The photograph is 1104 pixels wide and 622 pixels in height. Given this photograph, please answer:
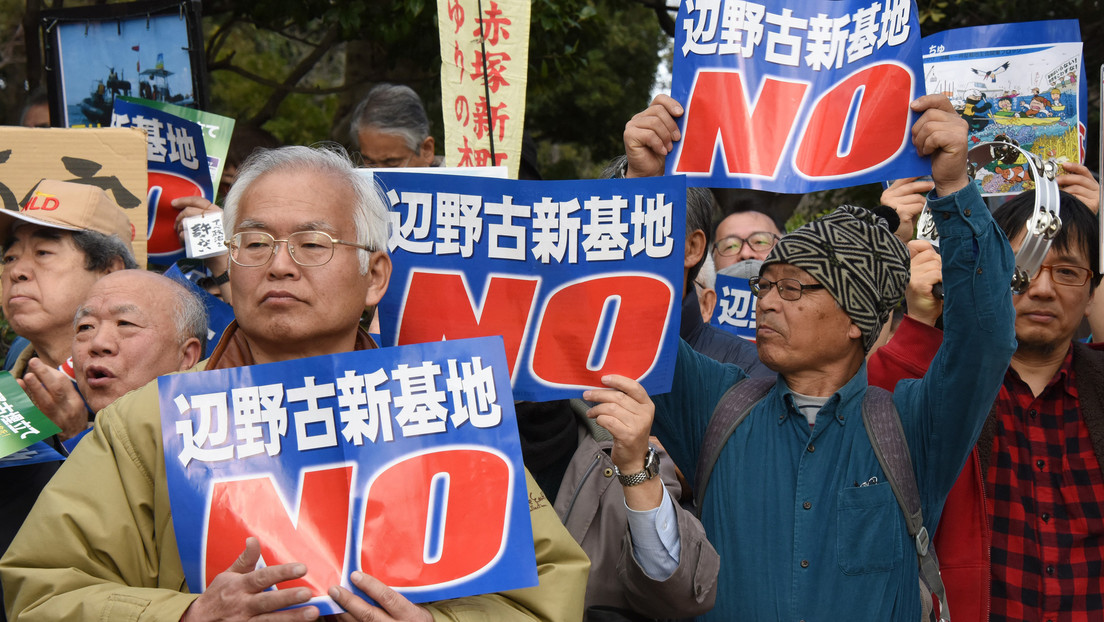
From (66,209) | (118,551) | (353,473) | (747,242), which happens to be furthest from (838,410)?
(66,209)

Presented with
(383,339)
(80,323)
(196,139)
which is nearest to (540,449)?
(383,339)

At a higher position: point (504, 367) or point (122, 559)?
point (504, 367)

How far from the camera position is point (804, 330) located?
271 cm

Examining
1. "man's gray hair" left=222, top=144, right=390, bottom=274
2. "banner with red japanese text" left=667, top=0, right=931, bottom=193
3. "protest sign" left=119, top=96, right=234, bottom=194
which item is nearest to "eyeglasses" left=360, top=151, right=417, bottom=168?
"protest sign" left=119, top=96, right=234, bottom=194

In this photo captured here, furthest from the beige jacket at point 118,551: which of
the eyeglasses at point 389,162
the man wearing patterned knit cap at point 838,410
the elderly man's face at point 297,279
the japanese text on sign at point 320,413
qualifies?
the eyeglasses at point 389,162

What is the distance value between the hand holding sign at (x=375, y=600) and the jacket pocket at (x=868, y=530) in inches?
42.9

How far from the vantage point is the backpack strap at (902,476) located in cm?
257

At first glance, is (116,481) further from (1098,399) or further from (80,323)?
(1098,399)

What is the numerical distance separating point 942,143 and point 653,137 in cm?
71

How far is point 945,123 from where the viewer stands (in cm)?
265

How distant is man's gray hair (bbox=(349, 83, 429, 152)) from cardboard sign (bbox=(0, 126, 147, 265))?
4.08 ft

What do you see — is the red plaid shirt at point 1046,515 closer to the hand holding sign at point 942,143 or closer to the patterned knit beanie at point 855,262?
the patterned knit beanie at point 855,262

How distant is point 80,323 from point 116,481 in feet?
4.24

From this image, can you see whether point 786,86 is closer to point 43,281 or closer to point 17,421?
point 17,421
